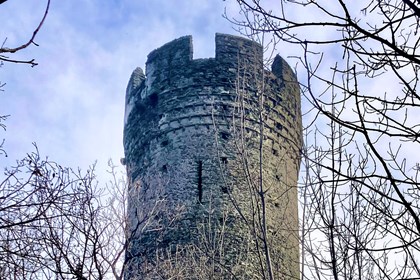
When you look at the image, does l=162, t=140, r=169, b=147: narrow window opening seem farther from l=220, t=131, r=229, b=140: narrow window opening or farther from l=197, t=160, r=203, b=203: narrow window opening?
l=220, t=131, r=229, b=140: narrow window opening

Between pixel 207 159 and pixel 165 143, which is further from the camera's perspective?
pixel 165 143

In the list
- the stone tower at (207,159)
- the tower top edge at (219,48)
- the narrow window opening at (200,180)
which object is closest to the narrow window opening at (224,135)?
the stone tower at (207,159)

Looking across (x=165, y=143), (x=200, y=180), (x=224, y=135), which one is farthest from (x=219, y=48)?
(x=200, y=180)

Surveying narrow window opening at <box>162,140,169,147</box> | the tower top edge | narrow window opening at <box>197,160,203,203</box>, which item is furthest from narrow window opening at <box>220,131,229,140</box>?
the tower top edge

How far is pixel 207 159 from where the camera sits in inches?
446

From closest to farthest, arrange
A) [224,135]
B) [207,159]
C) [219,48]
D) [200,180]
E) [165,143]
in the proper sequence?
[200,180]
[207,159]
[224,135]
[165,143]
[219,48]

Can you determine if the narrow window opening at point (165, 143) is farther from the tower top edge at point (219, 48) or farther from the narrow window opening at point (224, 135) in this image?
the tower top edge at point (219, 48)

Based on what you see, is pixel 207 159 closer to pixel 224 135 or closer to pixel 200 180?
pixel 200 180

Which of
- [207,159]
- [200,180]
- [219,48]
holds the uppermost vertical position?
[219,48]

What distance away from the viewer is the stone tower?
34.6 ft

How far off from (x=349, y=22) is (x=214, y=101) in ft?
28.6

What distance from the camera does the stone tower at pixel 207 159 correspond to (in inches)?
415

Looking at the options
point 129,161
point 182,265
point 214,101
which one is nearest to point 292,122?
point 214,101

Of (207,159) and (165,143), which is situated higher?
(165,143)
